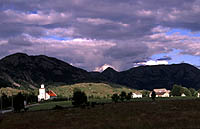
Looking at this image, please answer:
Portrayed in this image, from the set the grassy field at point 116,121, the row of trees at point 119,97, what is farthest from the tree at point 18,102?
the row of trees at point 119,97

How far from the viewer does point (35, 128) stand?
1896 inches

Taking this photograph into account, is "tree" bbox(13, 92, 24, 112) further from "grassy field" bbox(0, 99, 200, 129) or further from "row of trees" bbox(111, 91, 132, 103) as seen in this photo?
"row of trees" bbox(111, 91, 132, 103)

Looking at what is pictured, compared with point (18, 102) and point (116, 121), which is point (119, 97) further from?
point (116, 121)

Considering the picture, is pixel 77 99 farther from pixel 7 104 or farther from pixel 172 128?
pixel 172 128

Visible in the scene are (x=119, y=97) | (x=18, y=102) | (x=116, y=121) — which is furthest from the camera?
(x=119, y=97)

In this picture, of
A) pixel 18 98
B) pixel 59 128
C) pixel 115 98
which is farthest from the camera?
pixel 115 98

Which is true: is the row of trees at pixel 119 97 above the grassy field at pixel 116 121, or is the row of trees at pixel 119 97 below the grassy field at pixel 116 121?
above

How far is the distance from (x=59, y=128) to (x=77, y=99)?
70923 millimetres

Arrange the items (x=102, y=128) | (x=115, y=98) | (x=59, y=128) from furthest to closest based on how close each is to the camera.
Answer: (x=115, y=98) → (x=59, y=128) → (x=102, y=128)

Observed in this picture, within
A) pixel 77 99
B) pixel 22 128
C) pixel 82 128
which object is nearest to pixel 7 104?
pixel 77 99

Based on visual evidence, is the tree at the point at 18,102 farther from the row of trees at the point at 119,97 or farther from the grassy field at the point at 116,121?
the row of trees at the point at 119,97

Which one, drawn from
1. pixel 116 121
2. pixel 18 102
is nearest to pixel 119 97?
pixel 18 102

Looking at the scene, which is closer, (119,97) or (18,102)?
(18,102)

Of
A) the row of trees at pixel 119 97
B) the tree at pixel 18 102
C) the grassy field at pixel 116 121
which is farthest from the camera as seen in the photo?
the row of trees at pixel 119 97
